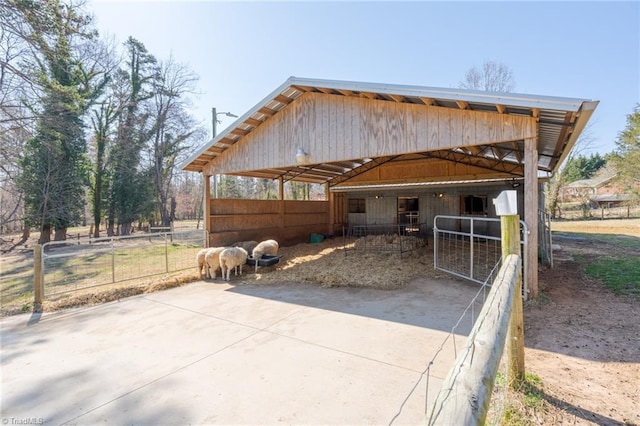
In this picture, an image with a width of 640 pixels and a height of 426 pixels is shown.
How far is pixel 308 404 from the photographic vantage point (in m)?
2.44

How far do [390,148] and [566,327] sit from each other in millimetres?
3996

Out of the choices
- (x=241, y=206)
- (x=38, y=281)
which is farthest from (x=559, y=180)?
(x=38, y=281)

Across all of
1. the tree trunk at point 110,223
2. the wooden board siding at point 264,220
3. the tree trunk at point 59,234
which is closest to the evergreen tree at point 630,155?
the wooden board siding at point 264,220

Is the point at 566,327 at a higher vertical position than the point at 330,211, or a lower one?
lower

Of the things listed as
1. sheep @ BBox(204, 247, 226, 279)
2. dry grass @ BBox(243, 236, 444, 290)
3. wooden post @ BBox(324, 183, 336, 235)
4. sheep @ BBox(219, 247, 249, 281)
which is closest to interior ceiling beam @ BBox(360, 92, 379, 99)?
dry grass @ BBox(243, 236, 444, 290)

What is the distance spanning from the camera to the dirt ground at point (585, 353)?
7.47 ft

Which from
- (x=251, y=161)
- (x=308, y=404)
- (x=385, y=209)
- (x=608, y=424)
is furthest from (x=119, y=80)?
(x=608, y=424)

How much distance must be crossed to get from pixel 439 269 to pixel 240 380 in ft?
17.9

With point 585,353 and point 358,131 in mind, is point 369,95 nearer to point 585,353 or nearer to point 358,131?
point 358,131

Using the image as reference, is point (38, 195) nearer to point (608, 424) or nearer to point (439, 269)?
point (439, 269)

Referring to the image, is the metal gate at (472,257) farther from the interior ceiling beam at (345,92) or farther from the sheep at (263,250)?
the sheep at (263,250)

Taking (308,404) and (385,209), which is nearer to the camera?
(308,404)

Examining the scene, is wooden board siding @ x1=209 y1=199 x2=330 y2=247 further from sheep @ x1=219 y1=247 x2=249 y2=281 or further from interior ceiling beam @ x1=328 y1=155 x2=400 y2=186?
sheep @ x1=219 y1=247 x2=249 y2=281

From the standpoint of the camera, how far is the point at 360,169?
1416 centimetres
